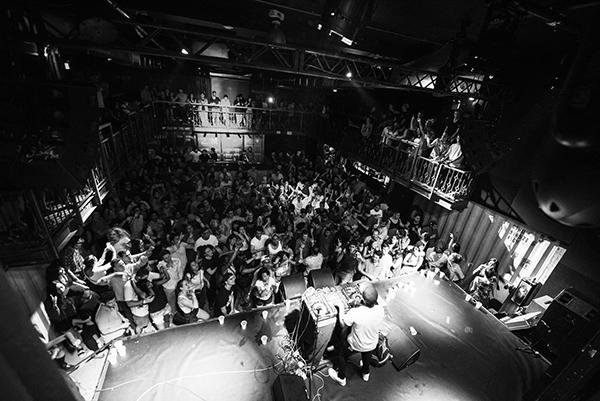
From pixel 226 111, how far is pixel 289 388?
1422 cm

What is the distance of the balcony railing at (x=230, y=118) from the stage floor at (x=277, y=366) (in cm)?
1193

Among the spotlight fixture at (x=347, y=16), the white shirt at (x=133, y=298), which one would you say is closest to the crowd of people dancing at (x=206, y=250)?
the white shirt at (x=133, y=298)

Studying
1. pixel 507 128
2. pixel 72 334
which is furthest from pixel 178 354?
pixel 507 128

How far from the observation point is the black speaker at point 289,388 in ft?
12.6

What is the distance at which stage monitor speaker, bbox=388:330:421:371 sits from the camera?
4.78m

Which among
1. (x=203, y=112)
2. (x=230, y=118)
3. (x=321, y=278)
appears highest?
(x=203, y=112)

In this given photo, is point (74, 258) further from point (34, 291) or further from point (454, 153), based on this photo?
point (454, 153)

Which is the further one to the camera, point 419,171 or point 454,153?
point 419,171

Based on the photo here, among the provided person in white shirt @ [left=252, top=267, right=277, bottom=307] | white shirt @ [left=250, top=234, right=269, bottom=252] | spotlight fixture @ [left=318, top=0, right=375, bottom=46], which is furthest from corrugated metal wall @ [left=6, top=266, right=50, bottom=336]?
spotlight fixture @ [left=318, top=0, right=375, bottom=46]

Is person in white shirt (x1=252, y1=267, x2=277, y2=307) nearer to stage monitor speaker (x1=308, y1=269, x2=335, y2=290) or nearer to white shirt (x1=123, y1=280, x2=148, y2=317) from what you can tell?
stage monitor speaker (x1=308, y1=269, x2=335, y2=290)

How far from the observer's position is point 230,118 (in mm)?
15328

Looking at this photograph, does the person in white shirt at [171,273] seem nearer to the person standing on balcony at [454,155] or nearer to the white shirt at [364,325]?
the white shirt at [364,325]

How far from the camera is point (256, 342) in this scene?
4.94 m

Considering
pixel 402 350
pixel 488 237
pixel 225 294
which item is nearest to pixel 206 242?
pixel 225 294
